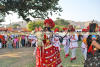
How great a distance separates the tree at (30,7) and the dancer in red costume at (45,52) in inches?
326

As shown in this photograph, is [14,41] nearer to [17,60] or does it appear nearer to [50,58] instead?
[17,60]

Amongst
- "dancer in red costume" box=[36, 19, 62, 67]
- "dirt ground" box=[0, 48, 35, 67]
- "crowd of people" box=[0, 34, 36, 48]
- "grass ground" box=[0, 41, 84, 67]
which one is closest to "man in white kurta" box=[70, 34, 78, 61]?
"grass ground" box=[0, 41, 84, 67]

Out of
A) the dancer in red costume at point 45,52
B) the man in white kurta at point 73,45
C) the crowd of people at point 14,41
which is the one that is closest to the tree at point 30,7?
the crowd of people at point 14,41

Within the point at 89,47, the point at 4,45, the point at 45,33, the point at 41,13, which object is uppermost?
the point at 41,13

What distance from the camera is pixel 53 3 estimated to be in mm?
15578

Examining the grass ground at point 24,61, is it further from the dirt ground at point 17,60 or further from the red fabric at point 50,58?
the red fabric at point 50,58

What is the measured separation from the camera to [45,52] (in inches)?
218

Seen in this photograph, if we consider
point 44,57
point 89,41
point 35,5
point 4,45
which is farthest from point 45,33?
point 4,45

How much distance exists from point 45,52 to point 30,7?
9.67m

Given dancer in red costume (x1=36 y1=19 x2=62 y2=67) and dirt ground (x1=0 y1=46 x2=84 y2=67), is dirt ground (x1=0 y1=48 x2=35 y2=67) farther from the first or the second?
dancer in red costume (x1=36 y1=19 x2=62 y2=67)

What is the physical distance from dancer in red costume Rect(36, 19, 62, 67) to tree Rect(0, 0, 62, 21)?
326 inches

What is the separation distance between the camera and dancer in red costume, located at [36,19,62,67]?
5410 millimetres

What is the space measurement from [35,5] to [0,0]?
283 cm

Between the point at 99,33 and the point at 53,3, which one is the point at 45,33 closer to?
the point at 99,33
